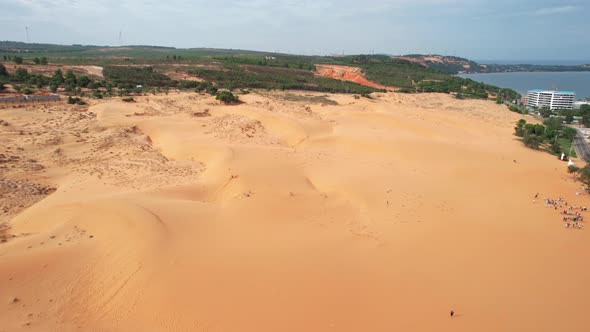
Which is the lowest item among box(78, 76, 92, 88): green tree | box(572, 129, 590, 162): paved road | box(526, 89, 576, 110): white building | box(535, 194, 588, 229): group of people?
box(535, 194, 588, 229): group of people

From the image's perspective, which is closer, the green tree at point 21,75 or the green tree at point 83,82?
the green tree at point 21,75

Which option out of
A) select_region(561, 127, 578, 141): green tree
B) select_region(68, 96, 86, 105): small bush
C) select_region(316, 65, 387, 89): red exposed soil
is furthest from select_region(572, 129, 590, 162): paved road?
select_region(68, 96, 86, 105): small bush

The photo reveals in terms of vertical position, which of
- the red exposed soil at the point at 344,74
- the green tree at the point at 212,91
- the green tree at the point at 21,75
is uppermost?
Result: the red exposed soil at the point at 344,74

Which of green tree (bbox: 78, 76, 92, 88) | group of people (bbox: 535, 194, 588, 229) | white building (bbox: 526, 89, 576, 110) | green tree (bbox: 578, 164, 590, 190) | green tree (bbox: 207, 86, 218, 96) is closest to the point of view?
group of people (bbox: 535, 194, 588, 229)

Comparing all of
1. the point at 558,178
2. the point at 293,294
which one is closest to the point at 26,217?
the point at 293,294

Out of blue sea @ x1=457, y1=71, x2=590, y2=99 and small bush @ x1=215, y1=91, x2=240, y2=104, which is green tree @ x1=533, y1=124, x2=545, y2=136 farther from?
blue sea @ x1=457, y1=71, x2=590, y2=99

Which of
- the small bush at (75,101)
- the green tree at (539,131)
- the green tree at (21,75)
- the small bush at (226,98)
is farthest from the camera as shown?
the green tree at (21,75)

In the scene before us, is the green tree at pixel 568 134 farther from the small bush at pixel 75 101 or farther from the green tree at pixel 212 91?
the small bush at pixel 75 101

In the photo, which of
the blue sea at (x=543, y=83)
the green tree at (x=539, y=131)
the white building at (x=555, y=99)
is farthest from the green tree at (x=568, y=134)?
the blue sea at (x=543, y=83)
